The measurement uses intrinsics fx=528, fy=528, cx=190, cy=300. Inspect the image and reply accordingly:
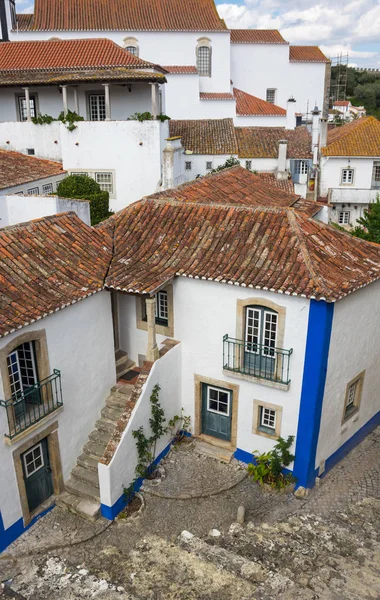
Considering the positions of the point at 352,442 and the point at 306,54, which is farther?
the point at 306,54

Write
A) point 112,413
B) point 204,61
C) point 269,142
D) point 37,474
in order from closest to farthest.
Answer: point 37,474 < point 112,413 < point 269,142 < point 204,61

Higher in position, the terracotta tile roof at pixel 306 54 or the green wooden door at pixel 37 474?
the terracotta tile roof at pixel 306 54

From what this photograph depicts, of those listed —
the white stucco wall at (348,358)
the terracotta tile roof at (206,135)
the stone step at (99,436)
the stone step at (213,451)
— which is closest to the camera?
the white stucco wall at (348,358)

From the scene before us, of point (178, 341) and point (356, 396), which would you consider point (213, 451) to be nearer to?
point (178, 341)

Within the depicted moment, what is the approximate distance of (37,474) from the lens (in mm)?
13125

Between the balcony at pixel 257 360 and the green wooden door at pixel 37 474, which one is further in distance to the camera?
the balcony at pixel 257 360

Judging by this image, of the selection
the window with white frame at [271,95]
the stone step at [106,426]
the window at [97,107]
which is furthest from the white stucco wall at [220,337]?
the window with white frame at [271,95]

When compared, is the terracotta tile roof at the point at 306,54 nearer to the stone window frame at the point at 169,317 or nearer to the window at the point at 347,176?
the window at the point at 347,176

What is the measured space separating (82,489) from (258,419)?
5.02 meters

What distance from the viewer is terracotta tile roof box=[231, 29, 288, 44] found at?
53969 mm

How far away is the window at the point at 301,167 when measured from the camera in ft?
125

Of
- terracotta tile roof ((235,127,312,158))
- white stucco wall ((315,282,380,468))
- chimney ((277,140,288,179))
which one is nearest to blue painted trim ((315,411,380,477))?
white stucco wall ((315,282,380,468))

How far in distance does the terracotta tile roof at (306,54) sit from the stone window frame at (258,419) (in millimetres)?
51042

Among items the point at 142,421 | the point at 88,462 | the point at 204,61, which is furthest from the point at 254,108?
the point at 88,462
